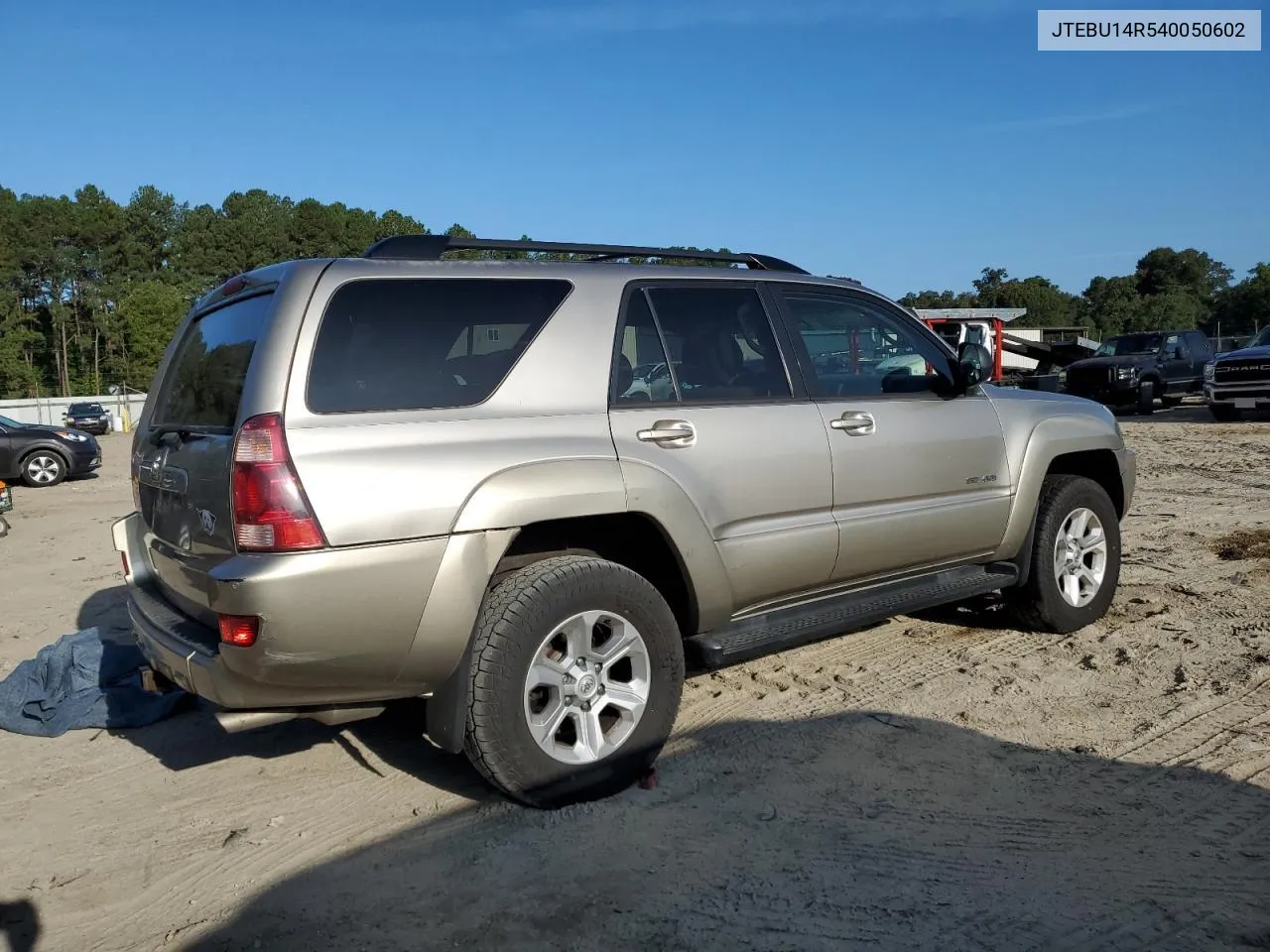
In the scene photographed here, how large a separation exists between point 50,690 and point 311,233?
6719 cm

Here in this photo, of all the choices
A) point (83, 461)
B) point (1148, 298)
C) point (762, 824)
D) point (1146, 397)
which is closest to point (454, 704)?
point (762, 824)

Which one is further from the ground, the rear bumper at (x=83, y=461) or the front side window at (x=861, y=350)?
the front side window at (x=861, y=350)

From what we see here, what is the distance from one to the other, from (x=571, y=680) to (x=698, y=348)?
55.8 inches

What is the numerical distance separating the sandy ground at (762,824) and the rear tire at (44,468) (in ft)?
46.2

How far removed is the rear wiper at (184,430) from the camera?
3.20 meters

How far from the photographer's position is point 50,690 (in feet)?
15.3

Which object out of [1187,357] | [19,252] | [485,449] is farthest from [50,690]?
[19,252]

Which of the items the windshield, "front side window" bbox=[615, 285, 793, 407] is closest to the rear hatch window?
"front side window" bbox=[615, 285, 793, 407]

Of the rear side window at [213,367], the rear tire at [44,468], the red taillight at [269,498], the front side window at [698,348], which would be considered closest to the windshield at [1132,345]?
the front side window at [698,348]

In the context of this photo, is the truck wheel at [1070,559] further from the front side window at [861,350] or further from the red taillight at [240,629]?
the red taillight at [240,629]

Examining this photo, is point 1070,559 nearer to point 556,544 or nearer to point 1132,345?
point 556,544

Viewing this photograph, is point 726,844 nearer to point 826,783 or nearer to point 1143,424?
point 826,783

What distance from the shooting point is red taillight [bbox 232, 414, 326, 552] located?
291cm

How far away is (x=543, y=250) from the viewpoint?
3.85 meters
